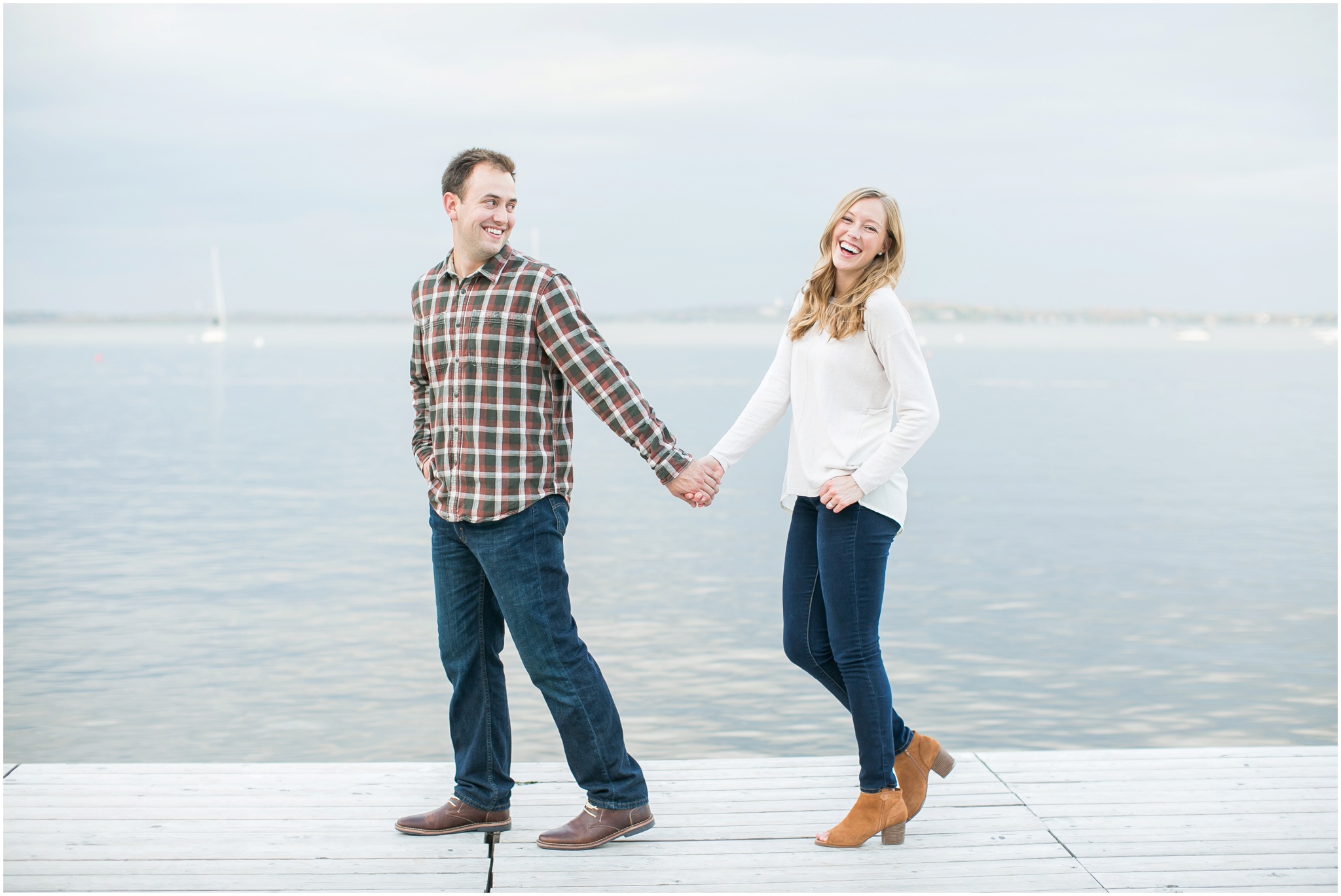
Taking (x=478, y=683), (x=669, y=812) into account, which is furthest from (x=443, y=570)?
(x=669, y=812)

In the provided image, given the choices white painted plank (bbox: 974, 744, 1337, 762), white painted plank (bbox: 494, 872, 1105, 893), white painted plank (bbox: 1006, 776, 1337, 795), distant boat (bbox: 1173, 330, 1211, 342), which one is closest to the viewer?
white painted plank (bbox: 494, 872, 1105, 893)

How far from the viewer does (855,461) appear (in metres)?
2.76

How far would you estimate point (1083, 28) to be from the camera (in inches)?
4277

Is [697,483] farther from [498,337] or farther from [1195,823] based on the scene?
[1195,823]

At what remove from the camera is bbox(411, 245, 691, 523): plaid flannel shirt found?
2.73 metres

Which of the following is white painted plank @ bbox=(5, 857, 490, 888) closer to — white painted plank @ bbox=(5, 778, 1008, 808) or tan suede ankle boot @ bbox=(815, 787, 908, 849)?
white painted plank @ bbox=(5, 778, 1008, 808)

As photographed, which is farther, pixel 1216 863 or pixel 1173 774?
pixel 1173 774

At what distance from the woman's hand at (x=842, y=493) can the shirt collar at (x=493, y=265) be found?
887 mm

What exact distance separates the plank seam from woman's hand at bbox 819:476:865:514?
37.7 inches

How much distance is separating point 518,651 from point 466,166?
1121mm

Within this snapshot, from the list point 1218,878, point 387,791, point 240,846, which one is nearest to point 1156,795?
point 1218,878

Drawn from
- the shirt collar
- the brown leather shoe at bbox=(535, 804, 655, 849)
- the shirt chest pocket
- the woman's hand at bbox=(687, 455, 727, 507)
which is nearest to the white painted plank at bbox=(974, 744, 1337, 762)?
the brown leather shoe at bbox=(535, 804, 655, 849)

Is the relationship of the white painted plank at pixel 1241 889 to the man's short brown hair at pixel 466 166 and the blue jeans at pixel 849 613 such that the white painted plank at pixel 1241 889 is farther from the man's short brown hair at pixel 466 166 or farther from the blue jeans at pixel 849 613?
the man's short brown hair at pixel 466 166

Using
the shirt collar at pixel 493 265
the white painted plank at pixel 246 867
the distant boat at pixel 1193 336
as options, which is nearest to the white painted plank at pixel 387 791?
the white painted plank at pixel 246 867
